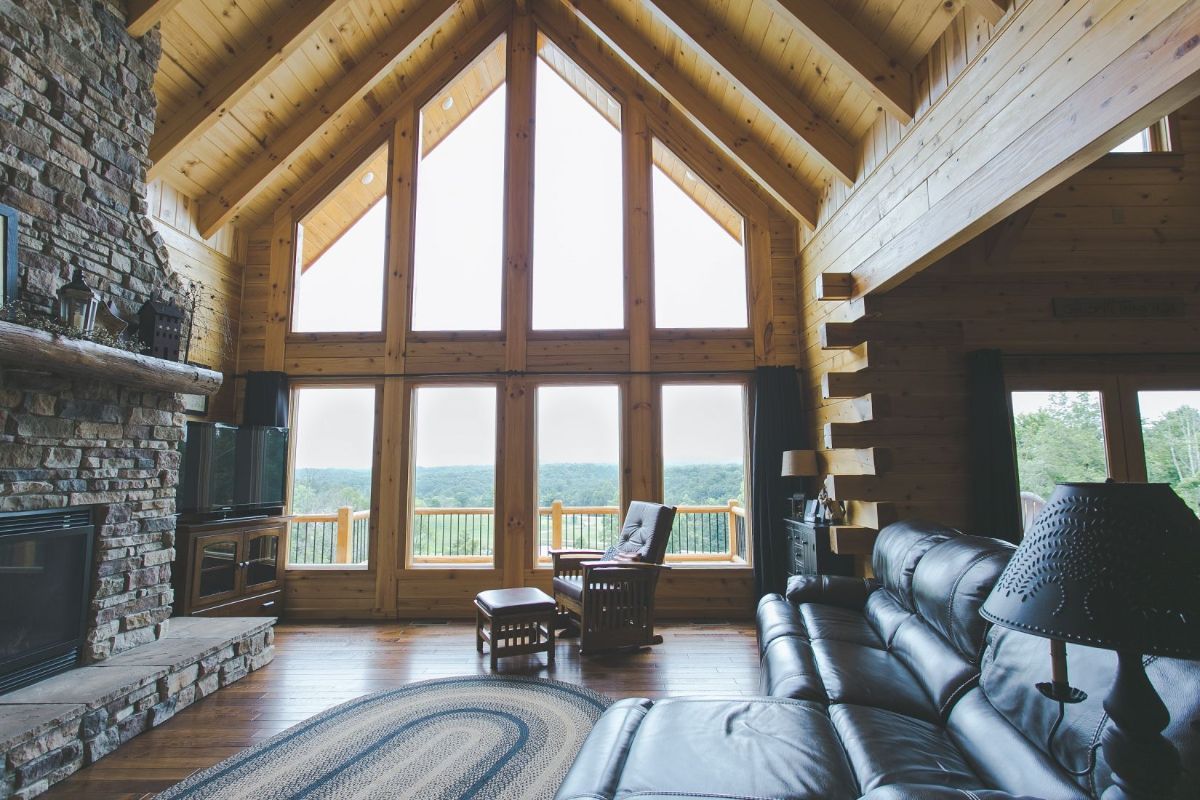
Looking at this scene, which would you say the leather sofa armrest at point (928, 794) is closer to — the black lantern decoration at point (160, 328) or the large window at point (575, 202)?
the black lantern decoration at point (160, 328)

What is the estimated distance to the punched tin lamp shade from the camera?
91 cm

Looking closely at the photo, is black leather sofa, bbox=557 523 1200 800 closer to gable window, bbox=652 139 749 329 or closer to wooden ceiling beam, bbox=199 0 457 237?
gable window, bbox=652 139 749 329

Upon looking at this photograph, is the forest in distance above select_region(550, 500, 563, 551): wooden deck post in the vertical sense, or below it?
above

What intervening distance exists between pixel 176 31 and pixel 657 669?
523 cm

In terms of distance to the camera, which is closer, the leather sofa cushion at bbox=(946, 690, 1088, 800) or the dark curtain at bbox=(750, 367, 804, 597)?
the leather sofa cushion at bbox=(946, 690, 1088, 800)

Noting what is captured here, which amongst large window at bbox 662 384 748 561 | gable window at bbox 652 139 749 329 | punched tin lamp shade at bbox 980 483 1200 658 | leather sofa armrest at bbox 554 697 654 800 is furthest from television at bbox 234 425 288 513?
punched tin lamp shade at bbox 980 483 1200 658

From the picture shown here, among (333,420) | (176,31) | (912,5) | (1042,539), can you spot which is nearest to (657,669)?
(1042,539)

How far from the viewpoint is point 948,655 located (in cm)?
211

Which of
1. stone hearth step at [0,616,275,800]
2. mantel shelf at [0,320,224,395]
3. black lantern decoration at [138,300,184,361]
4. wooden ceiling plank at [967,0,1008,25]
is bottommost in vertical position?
stone hearth step at [0,616,275,800]

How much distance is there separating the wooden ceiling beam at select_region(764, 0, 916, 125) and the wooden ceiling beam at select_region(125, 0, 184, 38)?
3540 millimetres

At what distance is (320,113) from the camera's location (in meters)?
5.04

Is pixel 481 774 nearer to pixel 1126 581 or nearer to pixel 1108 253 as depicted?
pixel 1126 581

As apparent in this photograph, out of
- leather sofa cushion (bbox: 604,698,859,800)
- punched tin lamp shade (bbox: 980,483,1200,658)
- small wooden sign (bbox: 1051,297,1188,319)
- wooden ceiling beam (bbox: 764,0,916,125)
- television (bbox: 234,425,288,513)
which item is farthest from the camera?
television (bbox: 234,425,288,513)

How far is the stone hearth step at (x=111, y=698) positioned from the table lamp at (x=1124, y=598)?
3362 mm
